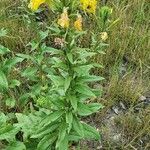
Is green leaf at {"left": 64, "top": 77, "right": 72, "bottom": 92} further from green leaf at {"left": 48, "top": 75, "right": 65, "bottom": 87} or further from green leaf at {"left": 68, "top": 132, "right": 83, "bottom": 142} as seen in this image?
green leaf at {"left": 68, "top": 132, "right": 83, "bottom": 142}

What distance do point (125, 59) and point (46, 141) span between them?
1589mm

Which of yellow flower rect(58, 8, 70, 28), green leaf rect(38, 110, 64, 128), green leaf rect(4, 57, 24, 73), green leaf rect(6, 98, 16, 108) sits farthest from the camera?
green leaf rect(6, 98, 16, 108)

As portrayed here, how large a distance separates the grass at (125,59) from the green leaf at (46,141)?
623mm

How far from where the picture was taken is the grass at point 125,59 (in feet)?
11.2

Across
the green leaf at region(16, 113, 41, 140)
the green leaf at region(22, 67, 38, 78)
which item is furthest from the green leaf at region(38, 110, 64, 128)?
the green leaf at region(22, 67, 38, 78)

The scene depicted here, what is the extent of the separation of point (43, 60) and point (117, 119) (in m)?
0.89

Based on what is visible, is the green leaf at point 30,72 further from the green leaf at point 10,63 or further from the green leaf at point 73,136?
the green leaf at point 73,136

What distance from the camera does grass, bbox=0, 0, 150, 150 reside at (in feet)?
11.2

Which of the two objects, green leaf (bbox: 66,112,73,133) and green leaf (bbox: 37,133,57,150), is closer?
green leaf (bbox: 66,112,73,133)

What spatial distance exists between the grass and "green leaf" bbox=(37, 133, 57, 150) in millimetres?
623

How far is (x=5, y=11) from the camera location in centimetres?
438

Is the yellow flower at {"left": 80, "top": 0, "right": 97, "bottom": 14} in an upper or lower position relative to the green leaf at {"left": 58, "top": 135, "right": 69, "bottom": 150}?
upper

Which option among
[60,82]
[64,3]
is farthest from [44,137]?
[64,3]

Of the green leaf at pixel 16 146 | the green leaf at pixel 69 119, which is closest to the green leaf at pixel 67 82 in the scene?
the green leaf at pixel 69 119
